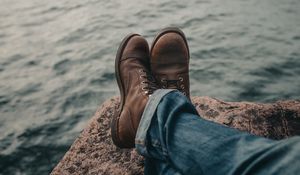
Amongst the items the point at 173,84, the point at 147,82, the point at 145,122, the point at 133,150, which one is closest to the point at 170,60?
the point at 173,84

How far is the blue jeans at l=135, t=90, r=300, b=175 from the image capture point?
3.95 ft

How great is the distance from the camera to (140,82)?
93.0 inches

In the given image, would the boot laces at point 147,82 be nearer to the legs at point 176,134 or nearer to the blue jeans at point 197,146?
the legs at point 176,134

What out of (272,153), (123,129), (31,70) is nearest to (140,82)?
(123,129)

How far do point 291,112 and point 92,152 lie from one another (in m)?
1.57

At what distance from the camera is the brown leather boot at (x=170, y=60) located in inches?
97.8

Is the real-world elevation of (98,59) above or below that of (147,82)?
below

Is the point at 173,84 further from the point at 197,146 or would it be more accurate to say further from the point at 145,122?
the point at 197,146

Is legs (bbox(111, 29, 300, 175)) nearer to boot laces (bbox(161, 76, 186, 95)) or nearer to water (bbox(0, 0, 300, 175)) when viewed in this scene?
boot laces (bbox(161, 76, 186, 95))

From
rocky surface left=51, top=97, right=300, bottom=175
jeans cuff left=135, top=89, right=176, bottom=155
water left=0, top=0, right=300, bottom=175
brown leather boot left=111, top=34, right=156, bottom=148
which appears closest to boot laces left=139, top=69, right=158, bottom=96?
brown leather boot left=111, top=34, right=156, bottom=148

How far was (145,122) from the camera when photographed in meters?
1.73

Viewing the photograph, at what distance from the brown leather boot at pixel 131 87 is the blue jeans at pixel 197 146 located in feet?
1.09

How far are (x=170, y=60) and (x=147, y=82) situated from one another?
39 cm

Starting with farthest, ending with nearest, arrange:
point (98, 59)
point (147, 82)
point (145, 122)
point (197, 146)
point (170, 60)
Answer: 1. point (98, 59)
2. point (170, 60)
3. point (147, 82)
4. point (145, 122)
5. point (197, 146)
